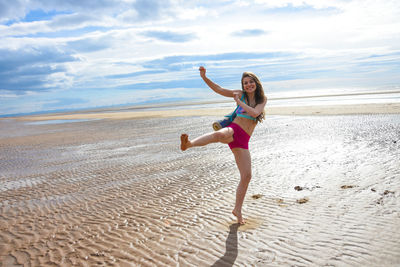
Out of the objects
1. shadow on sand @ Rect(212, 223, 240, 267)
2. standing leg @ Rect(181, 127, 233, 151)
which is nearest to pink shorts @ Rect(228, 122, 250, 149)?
standing leg @ Rect(181, 127, 233, 151)

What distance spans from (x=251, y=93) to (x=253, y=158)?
586 centimetres

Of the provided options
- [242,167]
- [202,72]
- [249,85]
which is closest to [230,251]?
[242,167]

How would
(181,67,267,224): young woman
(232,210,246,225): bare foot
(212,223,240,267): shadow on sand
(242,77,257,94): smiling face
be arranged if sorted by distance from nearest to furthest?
(212,223,240,267): shadow on sand
(181,67,267,224): young woman
(242,77,257,94): smiling face
(232,210,246,225): bare foot

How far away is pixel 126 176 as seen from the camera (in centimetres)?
968

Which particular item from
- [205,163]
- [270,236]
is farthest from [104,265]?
[205,163]

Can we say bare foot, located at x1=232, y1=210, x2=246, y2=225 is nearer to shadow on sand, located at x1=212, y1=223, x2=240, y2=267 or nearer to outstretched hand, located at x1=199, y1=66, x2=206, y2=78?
shadow on sand, located at x1=212, y1=223, x2=240, y2=267

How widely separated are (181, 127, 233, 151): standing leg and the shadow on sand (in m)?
1.59

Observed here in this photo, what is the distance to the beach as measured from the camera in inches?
177

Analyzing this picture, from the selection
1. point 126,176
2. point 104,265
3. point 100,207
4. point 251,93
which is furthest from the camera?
point 126,176

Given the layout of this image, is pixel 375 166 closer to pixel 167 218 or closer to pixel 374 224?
pixel 374 224

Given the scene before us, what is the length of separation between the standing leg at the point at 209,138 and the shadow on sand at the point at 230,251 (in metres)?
1.59

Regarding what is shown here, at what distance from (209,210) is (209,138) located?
2.30 m

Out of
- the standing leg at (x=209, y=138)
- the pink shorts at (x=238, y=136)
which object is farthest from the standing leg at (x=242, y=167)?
the standing leg at (x=209, y=138)

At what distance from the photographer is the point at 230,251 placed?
14.9 feet
